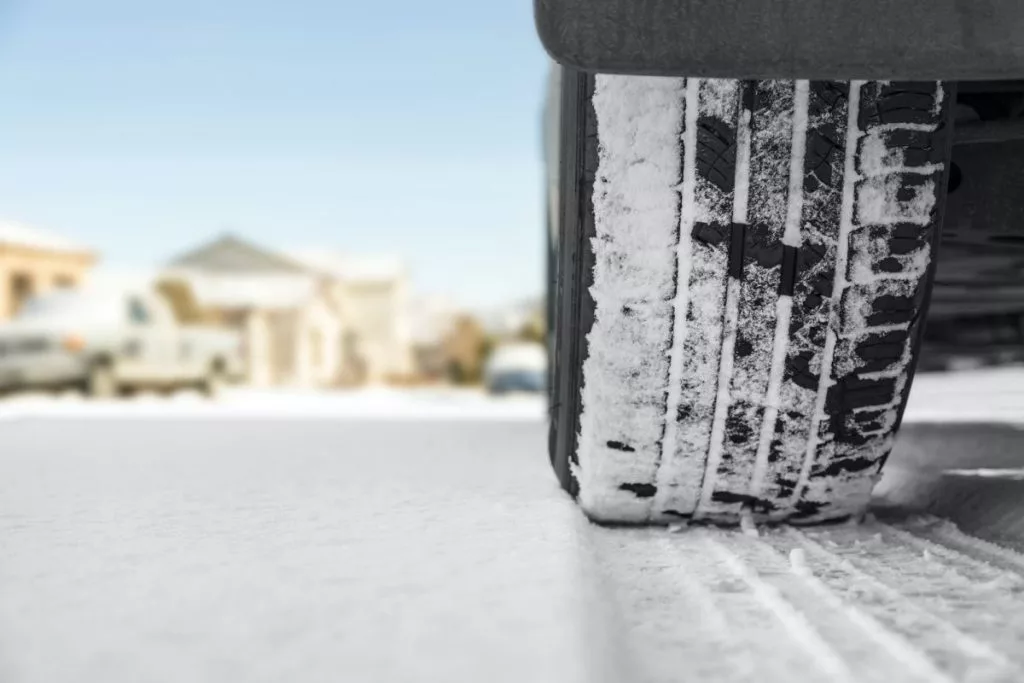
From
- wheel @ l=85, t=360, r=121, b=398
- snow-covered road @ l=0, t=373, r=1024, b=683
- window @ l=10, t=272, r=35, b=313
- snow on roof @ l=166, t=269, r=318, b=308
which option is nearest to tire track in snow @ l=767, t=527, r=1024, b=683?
snow-covered road @ l=0, t=373, r=1024, b=683

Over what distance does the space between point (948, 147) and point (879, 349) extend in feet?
0.87

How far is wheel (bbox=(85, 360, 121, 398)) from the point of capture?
6.29 meters

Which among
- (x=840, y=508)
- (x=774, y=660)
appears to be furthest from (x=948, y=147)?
(x=774, y=660)

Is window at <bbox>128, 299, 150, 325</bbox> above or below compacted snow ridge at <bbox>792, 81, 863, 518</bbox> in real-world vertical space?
below

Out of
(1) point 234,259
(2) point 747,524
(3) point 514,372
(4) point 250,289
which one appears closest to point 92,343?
(3) point 514,372

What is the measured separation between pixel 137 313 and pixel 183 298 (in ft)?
31.2

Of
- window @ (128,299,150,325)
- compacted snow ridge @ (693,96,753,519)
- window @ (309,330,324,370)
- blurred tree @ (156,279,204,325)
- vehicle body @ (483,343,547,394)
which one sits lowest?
window @ (309,330,324,370)

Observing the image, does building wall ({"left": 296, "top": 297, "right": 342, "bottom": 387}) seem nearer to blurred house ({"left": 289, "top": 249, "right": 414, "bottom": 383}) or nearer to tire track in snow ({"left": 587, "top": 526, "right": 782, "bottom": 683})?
blurred house ({"left": 289, "top": 249, "right": 414, "bottom": 383})

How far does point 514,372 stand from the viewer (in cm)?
901

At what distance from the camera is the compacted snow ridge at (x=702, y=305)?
100cm

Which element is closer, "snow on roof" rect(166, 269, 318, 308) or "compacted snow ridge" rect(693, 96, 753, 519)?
"compacted snow ridge" rect(693, 96, 753, 519)

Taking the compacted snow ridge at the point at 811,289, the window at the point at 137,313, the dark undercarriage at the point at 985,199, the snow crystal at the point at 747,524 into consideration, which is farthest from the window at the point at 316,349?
the compacted snow ridge at the point at 811,289

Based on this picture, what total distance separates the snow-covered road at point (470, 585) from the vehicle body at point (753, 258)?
0.15m

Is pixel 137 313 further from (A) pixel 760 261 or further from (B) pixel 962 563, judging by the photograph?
(B) pixel 962 563
